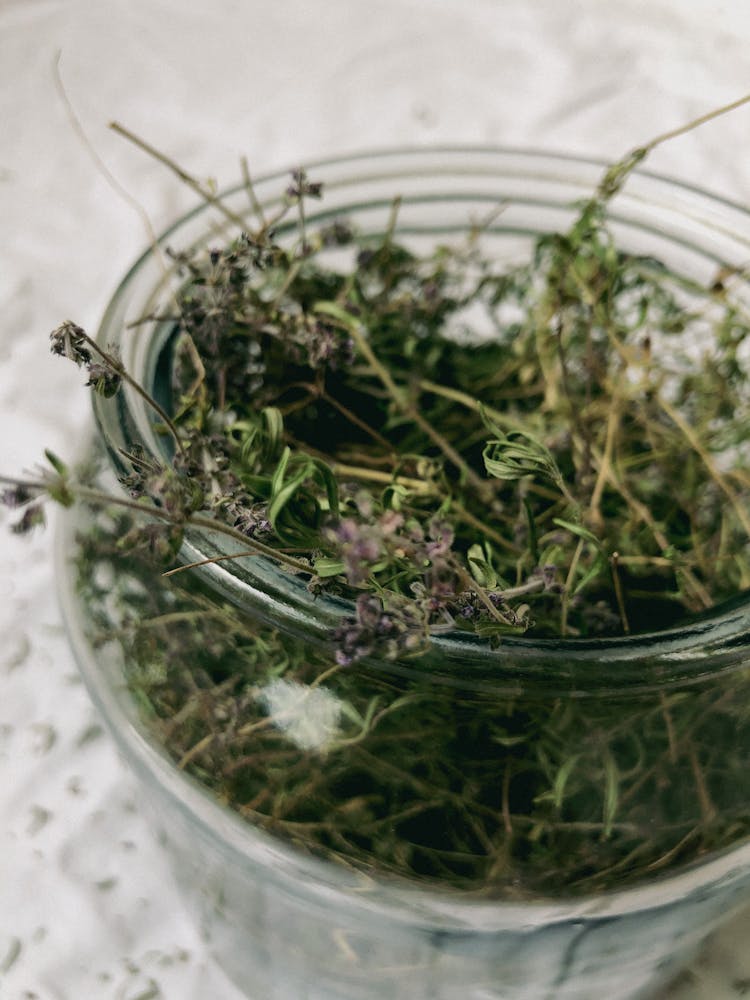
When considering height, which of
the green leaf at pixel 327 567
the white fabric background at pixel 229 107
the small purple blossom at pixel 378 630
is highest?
the white fabric background at pixel 229 107

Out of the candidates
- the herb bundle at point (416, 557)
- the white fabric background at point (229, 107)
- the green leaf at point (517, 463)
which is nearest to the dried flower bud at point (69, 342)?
the herb bundle at point (416, 557)

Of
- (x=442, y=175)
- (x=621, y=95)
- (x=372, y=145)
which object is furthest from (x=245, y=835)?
(x=621, y=95)

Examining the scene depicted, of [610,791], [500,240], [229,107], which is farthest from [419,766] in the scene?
[229,107]

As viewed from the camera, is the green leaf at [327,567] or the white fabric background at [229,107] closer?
the green leaf at [327,567]

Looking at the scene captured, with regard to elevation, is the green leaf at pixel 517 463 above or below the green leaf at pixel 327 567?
above

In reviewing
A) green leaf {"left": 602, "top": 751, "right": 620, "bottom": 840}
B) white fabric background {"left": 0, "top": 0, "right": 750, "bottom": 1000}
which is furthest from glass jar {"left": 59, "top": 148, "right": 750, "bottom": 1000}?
white fabric background {"left": 0, "top": 0, "right": 750, "bottom": 1000}

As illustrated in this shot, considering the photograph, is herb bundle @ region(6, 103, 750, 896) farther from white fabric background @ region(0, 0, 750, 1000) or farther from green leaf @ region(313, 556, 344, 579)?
white fabric background @ region(0, 0, 750, 1000)

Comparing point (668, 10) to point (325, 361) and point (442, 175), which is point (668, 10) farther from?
point (325, 361)

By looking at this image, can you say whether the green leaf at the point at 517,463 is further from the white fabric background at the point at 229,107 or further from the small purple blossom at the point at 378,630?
the white fabric background at the point at 229,107
